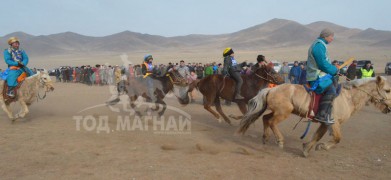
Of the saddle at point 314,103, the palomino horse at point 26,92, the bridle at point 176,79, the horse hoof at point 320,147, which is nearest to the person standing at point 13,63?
the palomino horse at point 26,92

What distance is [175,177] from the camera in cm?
563

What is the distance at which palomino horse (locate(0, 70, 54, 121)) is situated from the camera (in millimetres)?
10641

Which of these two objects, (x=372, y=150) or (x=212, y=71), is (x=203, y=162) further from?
(x=212, y=71)

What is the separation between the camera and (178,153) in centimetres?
711

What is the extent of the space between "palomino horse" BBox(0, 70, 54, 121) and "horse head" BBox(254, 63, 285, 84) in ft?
22.3

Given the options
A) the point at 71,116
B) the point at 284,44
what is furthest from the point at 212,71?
the point at 284,44

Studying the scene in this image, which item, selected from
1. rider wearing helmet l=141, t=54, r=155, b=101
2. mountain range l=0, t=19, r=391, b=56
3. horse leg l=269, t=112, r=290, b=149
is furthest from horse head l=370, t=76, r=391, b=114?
mountain range l=0, t=19, r=391, b=56

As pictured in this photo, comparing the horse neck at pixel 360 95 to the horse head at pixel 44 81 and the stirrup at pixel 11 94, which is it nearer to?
the horse head at pixel 44 81

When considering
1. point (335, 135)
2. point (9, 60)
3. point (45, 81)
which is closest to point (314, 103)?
point (335, 135)

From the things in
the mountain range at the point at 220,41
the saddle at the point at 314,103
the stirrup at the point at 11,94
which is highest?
the mountain range at the point at 220,41

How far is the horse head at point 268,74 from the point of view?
32.4 ft

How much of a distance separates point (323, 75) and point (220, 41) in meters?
139

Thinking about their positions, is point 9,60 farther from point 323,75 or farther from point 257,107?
point 323,75

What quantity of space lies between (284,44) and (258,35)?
27457 millimetres
